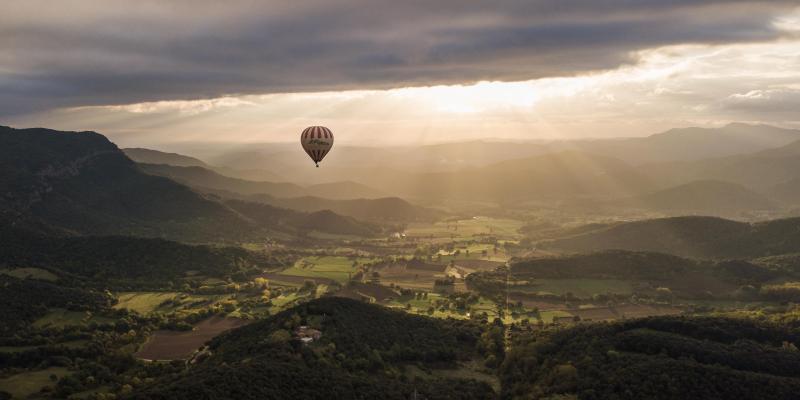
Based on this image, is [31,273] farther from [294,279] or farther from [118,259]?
[294,279]

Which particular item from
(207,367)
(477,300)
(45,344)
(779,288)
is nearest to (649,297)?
(779,288)

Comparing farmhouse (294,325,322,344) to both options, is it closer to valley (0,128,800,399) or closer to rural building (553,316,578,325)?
valley (0,128,800,399)

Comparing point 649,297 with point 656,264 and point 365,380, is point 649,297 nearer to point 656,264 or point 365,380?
point 656,264

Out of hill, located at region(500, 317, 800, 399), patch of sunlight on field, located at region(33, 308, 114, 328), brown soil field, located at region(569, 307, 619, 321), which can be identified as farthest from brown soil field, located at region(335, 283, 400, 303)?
hill, located at region(500, 317, 800, 399)

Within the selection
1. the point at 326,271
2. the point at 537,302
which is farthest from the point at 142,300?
the point at 537,302

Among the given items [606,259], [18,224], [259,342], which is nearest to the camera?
[259,342]

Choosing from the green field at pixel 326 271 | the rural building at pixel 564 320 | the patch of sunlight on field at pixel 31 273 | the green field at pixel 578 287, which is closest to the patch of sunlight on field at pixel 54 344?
the patch of sunlight on field at pixel 31 273

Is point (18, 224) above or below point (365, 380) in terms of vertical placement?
above
